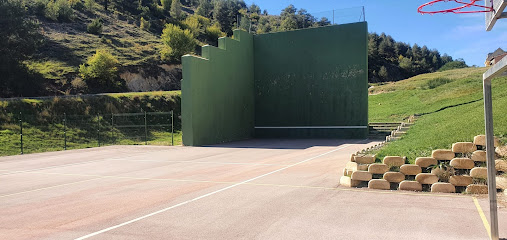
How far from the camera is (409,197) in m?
7.02

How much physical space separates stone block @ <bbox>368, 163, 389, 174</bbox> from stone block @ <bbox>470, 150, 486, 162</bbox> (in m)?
1.62

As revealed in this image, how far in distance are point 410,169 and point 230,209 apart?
12.5 feet

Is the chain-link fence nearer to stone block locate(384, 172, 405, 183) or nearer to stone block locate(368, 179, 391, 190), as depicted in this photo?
stone block locate(368, 179, 391, 190)

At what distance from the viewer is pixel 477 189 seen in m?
7.00

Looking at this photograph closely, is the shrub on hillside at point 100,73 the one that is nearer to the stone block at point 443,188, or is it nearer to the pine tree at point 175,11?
the stone block at point 443,188

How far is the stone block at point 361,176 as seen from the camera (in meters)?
7.91

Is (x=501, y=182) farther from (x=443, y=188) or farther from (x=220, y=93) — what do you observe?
(x=220, y=93)

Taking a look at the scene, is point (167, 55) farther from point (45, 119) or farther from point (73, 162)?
point (73, 162)

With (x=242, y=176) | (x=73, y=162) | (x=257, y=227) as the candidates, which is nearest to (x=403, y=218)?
(x=257, y=227)

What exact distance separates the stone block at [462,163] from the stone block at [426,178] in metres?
0.42

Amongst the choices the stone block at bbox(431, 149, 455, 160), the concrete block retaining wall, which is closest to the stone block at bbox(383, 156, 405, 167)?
the concrete block retaining wall

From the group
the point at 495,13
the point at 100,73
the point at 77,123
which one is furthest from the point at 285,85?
the point at 100,73

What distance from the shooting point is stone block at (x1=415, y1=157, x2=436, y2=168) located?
7391mm

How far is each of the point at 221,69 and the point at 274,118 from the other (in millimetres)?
6237
